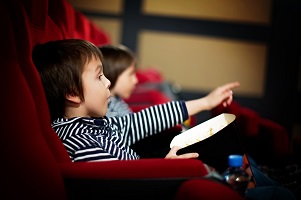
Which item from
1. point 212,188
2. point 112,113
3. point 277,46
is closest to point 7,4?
point 212,188

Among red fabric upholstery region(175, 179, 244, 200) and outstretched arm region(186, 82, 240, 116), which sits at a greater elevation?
red fabric upholstery region(175, 179, 244, 200)

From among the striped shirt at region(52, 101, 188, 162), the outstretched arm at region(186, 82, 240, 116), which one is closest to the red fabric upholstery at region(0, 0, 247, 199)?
the striped shirt at region(52, 101, 188, 162)

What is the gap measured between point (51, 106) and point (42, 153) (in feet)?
1.06

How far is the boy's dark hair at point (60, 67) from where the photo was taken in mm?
982

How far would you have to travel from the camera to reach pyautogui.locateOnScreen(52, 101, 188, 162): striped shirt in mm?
884

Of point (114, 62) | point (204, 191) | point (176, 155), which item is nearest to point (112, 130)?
point (176, 155)

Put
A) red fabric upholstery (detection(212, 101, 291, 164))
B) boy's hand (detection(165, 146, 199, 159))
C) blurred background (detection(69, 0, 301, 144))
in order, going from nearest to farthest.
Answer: boy's hand (detection(165, 146, 199, 159))
red fabric upholstery (detection(212, 101, 291, 164))
blurred background (detection(69, 0, 301, 144))

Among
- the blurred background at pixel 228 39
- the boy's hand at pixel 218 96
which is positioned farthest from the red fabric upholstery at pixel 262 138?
the blurred background at pixel 228 39

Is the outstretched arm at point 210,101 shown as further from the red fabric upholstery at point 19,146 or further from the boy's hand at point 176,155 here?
the red fabric upholstery at point 19,146

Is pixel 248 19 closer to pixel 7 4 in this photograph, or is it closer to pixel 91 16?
pixel 91 16

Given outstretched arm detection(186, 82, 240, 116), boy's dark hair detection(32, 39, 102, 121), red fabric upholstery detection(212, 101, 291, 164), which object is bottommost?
red fabric upholstery detection(212, 101, 291, 164)

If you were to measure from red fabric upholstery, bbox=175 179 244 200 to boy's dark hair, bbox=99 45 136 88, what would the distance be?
1.28 m

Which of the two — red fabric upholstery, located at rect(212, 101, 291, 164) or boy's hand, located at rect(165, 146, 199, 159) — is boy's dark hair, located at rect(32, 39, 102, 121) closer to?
boy's hand, located at rect(165, 146, 199, 159)

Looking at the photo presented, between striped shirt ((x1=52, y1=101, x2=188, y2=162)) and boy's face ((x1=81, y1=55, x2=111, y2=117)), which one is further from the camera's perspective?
boy's face ((x1=81, y1=55, x2=111, y2=117))
